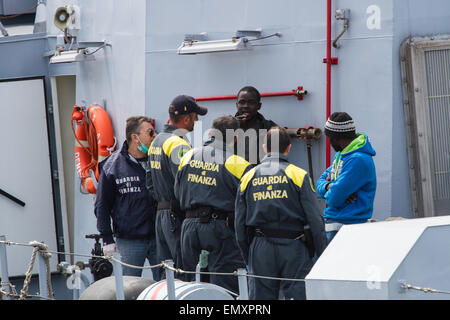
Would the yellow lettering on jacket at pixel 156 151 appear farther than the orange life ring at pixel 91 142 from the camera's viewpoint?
No

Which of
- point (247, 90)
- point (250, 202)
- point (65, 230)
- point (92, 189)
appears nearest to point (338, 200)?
point (250, 202)

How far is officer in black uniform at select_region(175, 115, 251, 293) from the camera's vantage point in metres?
5.98

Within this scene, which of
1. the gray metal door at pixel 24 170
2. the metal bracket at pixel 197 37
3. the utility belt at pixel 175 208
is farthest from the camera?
the gray metal door at pixel 24 170

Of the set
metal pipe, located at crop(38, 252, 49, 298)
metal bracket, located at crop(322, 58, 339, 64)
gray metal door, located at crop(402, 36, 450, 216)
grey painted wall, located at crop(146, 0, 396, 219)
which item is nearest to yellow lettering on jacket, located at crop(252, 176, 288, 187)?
grey painted wall, located at crop(146, 0, 396, 219)

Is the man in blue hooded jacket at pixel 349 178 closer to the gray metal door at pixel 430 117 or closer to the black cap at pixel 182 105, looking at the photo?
the gray metal door at pixel 430 117

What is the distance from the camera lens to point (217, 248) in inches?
239

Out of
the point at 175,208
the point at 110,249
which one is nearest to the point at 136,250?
the point at 110,249

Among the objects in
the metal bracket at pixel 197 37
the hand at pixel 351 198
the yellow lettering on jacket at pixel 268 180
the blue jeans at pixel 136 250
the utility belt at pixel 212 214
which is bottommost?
the blue jeans at pixel 136 250

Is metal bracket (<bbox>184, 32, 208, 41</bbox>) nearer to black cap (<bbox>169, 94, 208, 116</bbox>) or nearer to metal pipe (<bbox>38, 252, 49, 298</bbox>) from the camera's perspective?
black cap (<bbox>169, 94, 208, 116</bbox>)

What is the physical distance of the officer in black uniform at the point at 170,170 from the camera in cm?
648

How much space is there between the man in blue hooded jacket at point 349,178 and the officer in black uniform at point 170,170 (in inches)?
50.6

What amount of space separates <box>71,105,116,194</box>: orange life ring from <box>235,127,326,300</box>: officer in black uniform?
356 centimetres

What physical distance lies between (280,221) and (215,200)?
68 centimetres

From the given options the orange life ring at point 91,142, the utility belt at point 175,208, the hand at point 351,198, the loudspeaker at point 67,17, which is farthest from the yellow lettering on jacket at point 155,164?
the loudspeaker at point 67,17
